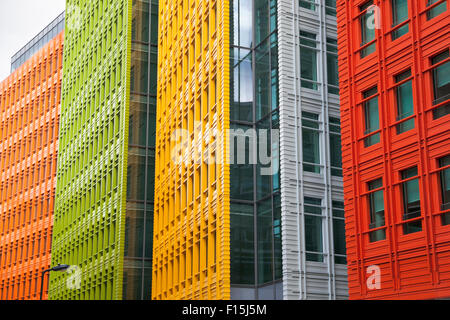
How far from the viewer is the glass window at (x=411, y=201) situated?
30234 millimetres

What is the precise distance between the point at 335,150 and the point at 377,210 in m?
8.47

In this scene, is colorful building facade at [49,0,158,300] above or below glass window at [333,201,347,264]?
above

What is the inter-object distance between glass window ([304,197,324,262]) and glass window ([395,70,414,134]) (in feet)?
28.4

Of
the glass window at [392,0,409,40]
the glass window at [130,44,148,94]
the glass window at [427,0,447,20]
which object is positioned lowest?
the glass window at [427,0,447,20]

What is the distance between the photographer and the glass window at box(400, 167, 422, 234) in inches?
1190

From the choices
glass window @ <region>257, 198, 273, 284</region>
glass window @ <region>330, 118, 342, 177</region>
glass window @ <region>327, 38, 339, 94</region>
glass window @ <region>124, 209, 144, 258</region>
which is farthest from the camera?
glass window @ <region>124, 209, 144, 258</region>

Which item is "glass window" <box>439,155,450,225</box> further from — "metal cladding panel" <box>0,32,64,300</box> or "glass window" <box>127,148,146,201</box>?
"metal cladding panel" <box>0,32,64,300</box>

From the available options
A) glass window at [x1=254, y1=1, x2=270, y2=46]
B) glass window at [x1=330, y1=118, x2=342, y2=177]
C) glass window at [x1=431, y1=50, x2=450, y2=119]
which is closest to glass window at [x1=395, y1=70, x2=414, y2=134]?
glass window at [x1=431, y1=50, x2=450, y2=119]

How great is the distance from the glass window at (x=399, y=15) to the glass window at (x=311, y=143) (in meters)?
8.82

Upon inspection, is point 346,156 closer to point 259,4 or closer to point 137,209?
point 259,4

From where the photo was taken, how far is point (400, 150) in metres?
31.4

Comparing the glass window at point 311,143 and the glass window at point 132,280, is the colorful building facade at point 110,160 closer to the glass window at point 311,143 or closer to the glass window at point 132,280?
the glass window at point 132,280

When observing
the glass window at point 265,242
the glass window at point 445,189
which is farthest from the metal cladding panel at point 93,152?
the glass window at point 445,189

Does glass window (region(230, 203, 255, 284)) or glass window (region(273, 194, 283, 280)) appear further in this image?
glass window (region(230, 203, 255, 284))
